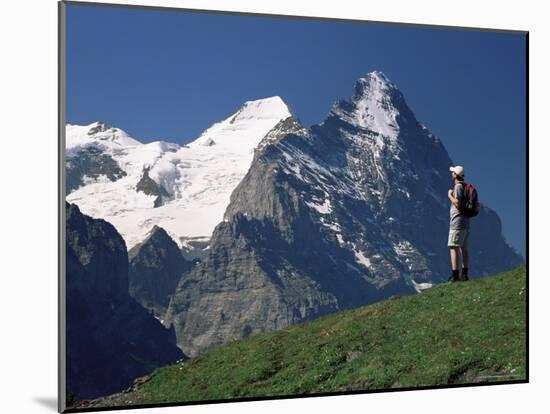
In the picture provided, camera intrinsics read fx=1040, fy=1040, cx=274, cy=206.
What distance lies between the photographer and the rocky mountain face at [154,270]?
17.6 m

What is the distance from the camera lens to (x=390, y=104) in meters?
19.0

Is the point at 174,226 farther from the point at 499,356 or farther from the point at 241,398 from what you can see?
the point at 499,356

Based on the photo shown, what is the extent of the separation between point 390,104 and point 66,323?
23.3ft

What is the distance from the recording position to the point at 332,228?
1920cm

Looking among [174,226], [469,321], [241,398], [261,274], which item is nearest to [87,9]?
[174,226]

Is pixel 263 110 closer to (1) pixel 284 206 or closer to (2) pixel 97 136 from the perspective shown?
(1) pixel 284 206

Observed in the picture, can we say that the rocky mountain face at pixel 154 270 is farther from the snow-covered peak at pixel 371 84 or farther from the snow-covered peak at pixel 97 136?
the snow-covered peak at pixel 371 84

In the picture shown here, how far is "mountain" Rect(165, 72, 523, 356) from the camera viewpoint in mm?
18266

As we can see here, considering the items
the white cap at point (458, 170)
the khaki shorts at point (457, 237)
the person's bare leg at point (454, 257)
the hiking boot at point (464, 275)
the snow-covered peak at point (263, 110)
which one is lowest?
the hiking boot at point (464, 275)

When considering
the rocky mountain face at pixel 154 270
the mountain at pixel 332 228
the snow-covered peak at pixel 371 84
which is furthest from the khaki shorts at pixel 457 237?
the rocky mountain face at pixel 154 270

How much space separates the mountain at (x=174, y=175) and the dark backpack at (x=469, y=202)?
3592 millimetres

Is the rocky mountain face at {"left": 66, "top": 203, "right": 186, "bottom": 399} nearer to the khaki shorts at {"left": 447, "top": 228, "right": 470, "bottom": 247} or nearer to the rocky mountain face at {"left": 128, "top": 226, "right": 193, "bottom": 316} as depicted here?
the rocky mountain face at {"left": 128, "top": 226, "right": 193, "bottom": 316}

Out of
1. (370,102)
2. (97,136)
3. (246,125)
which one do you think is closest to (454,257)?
(370,102)

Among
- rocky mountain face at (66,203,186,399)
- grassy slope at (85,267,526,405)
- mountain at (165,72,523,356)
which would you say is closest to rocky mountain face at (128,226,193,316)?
rocky mountain face at (66,203,186,399)
